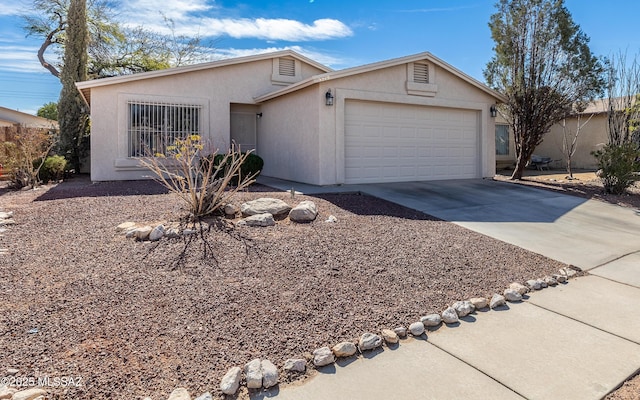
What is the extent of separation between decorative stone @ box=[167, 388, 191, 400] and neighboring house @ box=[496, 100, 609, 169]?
20257 mm

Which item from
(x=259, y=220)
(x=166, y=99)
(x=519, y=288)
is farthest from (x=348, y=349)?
(x=166, y=99)

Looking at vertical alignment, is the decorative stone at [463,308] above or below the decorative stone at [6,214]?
below

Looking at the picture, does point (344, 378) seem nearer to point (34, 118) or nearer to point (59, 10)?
point (59, 10)

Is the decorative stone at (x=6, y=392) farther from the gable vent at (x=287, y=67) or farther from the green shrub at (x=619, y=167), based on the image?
→ the gable vent at (x=287, y=67)

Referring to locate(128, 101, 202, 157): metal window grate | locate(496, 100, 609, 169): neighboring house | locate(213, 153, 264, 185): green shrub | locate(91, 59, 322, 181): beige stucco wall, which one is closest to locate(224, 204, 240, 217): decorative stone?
locate(213, 153, 264, 185): green shrub

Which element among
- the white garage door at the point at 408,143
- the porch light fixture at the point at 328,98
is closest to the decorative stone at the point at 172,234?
the porch light fixture at the point at 328,98

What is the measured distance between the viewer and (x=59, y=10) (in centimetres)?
2175

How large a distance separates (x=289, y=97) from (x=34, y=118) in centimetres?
2195

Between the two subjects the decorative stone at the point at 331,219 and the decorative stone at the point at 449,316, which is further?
the decorative stone at the point at 331,219

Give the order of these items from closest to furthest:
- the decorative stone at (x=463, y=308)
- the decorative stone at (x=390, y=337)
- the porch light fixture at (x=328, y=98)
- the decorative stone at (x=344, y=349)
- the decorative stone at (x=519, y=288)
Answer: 1. the decorative stone at (x=344, y=349)
2. the decorative stone at (x=390, y=337)
3. the decorative stone at (x=463, y=308)
4. the decorative stone at (x=519, y=288)
5. the porch light fixture at (x=328, y=98)

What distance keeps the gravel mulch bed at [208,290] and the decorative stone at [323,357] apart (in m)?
0.12

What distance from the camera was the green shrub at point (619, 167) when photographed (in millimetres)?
10664

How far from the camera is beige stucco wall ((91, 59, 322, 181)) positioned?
1227 cm

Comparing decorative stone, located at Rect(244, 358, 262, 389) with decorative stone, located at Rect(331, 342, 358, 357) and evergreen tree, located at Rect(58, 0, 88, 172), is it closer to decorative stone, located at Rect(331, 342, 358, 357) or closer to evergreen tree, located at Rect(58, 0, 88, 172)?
decorative stone, located at Rect(331, 342, 358, 357)
